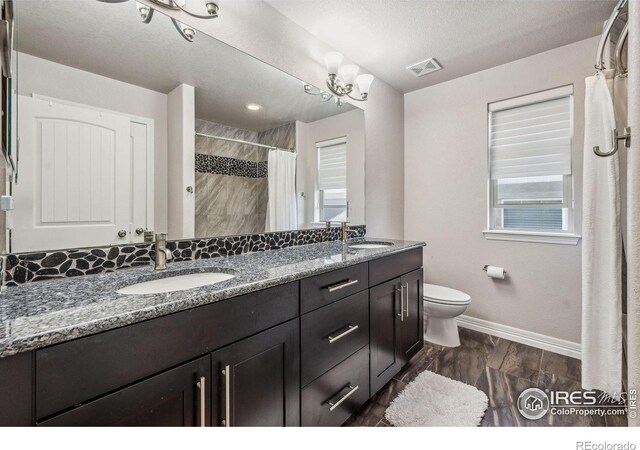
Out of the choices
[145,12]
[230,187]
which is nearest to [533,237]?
[230,187]

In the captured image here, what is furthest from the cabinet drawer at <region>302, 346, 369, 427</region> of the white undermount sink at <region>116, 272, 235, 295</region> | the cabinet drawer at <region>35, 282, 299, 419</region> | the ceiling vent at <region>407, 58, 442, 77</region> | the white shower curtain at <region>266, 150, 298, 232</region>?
the ceiling vent at <region>407, 58, 442, 77</region>

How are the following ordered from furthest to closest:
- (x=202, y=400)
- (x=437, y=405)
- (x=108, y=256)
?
1. (x=437, y=405)
2. (x=108, y=256)
3. (x=202, y=400)

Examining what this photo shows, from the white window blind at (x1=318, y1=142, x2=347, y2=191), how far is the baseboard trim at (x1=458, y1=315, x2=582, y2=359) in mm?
1729

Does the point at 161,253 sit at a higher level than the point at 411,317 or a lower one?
higher

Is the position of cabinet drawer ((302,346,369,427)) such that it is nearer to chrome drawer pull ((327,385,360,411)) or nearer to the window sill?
chrome drawer pull ((327,385,360,411))

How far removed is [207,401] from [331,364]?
1.89 feet

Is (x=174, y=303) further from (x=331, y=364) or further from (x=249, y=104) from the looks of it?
(x=249, y=104)

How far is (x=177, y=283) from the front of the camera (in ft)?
3.76

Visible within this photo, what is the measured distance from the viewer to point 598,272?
4.66ft

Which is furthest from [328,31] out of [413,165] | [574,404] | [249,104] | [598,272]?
[574,404]

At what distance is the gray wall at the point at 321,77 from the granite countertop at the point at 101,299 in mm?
1179

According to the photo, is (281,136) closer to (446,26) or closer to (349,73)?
(349,73)

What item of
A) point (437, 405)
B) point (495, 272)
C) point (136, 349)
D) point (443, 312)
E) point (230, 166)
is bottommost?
point (437, 405)
